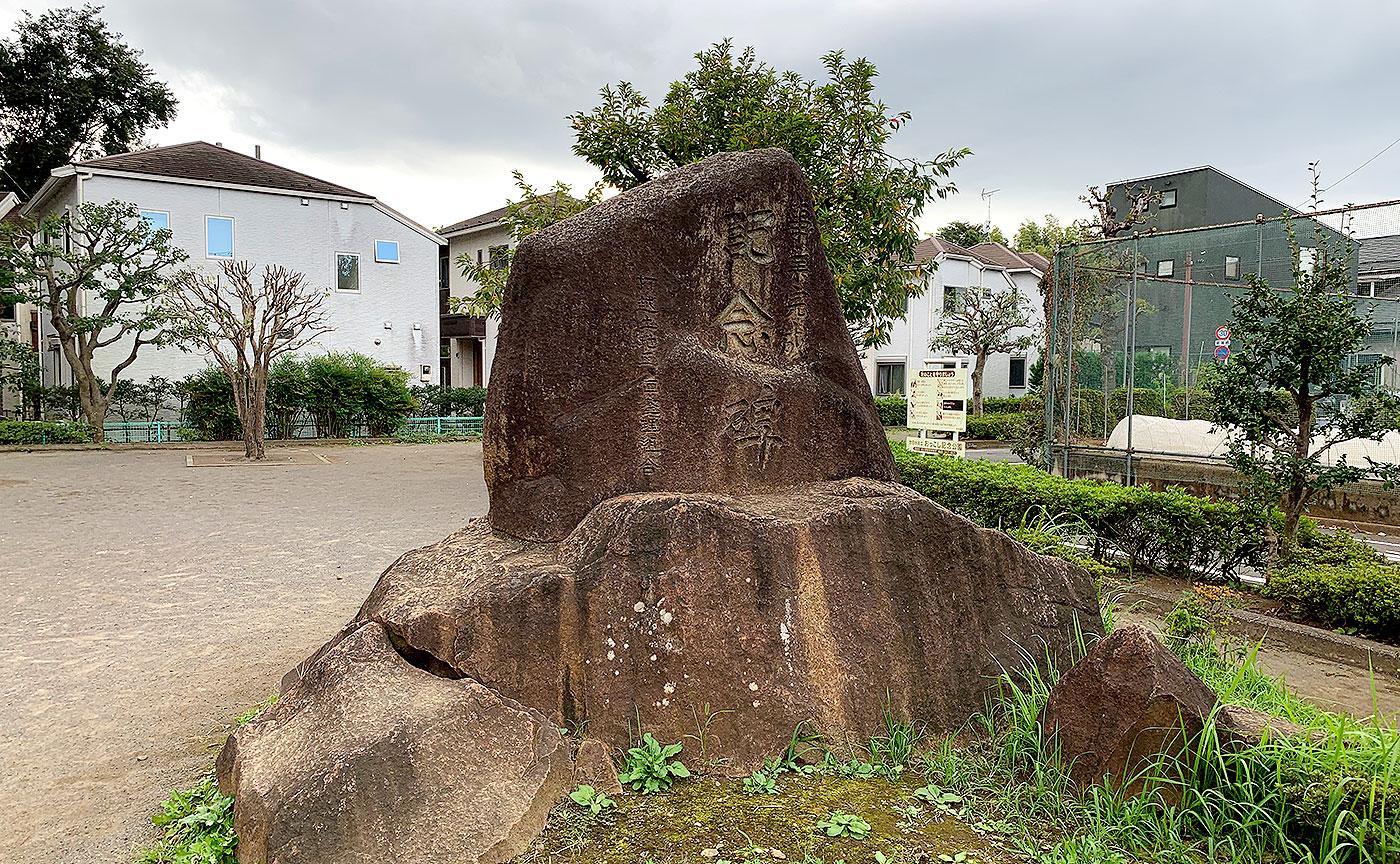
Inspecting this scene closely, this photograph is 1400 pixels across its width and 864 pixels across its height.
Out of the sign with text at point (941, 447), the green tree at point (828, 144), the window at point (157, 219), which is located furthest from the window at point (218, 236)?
the sign with text at point (941, 447)

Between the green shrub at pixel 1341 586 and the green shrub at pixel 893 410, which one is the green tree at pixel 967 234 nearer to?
the green shrub at pixel 893 410

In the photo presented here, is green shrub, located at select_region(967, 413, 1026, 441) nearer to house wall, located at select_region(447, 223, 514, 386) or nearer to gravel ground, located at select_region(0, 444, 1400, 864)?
house wall, located at select_region(447, 223, 514, 386)

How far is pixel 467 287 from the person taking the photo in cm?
3247

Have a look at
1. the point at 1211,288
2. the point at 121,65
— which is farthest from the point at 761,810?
the point at 121,65

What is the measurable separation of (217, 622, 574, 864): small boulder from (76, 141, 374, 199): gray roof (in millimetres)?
23151

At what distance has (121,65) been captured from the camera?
28625mm

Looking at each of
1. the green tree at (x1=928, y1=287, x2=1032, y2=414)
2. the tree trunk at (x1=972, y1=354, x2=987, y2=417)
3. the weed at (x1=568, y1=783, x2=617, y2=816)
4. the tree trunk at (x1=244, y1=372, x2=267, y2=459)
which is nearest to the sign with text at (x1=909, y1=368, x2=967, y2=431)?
the weed at (x1=568, y1=783, x2=617, y2=816)

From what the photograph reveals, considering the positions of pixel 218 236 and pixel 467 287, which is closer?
pixel 218 236

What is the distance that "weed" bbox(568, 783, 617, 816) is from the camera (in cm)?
330

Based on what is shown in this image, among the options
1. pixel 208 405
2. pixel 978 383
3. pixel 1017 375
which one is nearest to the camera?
pixel 208 405

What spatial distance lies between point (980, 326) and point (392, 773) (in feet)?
90.5

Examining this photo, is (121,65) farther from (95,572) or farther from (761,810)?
(761,810)

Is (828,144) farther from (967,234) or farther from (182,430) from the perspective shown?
(967,234)

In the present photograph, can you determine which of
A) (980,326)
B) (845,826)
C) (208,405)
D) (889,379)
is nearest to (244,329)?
(208,405)
